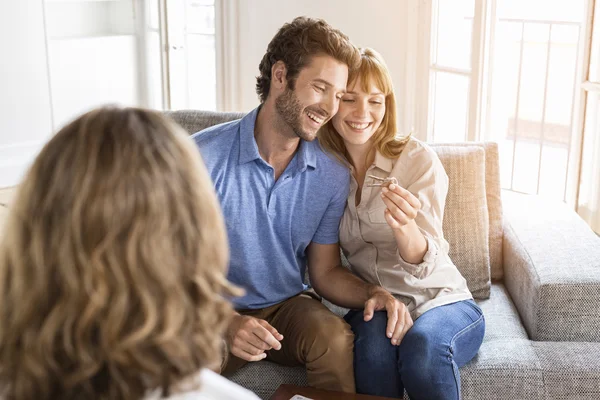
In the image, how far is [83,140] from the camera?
2.57 ft

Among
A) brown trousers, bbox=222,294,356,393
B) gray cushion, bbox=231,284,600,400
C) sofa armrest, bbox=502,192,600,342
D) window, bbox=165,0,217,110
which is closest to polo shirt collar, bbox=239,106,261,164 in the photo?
brown trousers, bbox=222,294,356,393

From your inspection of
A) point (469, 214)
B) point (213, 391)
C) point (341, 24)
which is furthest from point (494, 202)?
point (213, 391)

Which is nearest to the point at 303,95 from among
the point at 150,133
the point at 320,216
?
the point at 320,216

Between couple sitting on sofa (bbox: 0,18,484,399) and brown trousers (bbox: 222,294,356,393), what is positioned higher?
couple sitting on sofa (bbox: 0,18,484,399)

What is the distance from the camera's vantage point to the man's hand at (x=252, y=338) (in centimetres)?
182

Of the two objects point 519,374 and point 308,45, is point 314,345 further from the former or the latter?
point 308,45

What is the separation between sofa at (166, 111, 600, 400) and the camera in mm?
1929

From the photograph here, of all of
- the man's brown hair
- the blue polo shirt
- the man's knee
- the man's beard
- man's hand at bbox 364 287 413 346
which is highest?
the man's brown hair

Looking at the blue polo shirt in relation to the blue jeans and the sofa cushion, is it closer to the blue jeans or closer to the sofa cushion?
the blue jeans

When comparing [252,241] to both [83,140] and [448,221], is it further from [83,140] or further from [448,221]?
[83,140]

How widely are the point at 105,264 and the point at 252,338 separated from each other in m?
1.11

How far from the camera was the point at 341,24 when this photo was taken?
3.66 m

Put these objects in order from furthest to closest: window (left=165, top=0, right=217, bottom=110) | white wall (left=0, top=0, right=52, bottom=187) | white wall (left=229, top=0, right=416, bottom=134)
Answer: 1. white wall (left=0, top=0, right=52, bottom=187)
2. window (left=165, top=0, right=217, bottom=110)
3. white wall (left=229, top=0, right=416, bottom=134)

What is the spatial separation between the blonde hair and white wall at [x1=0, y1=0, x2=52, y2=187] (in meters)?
3.15
